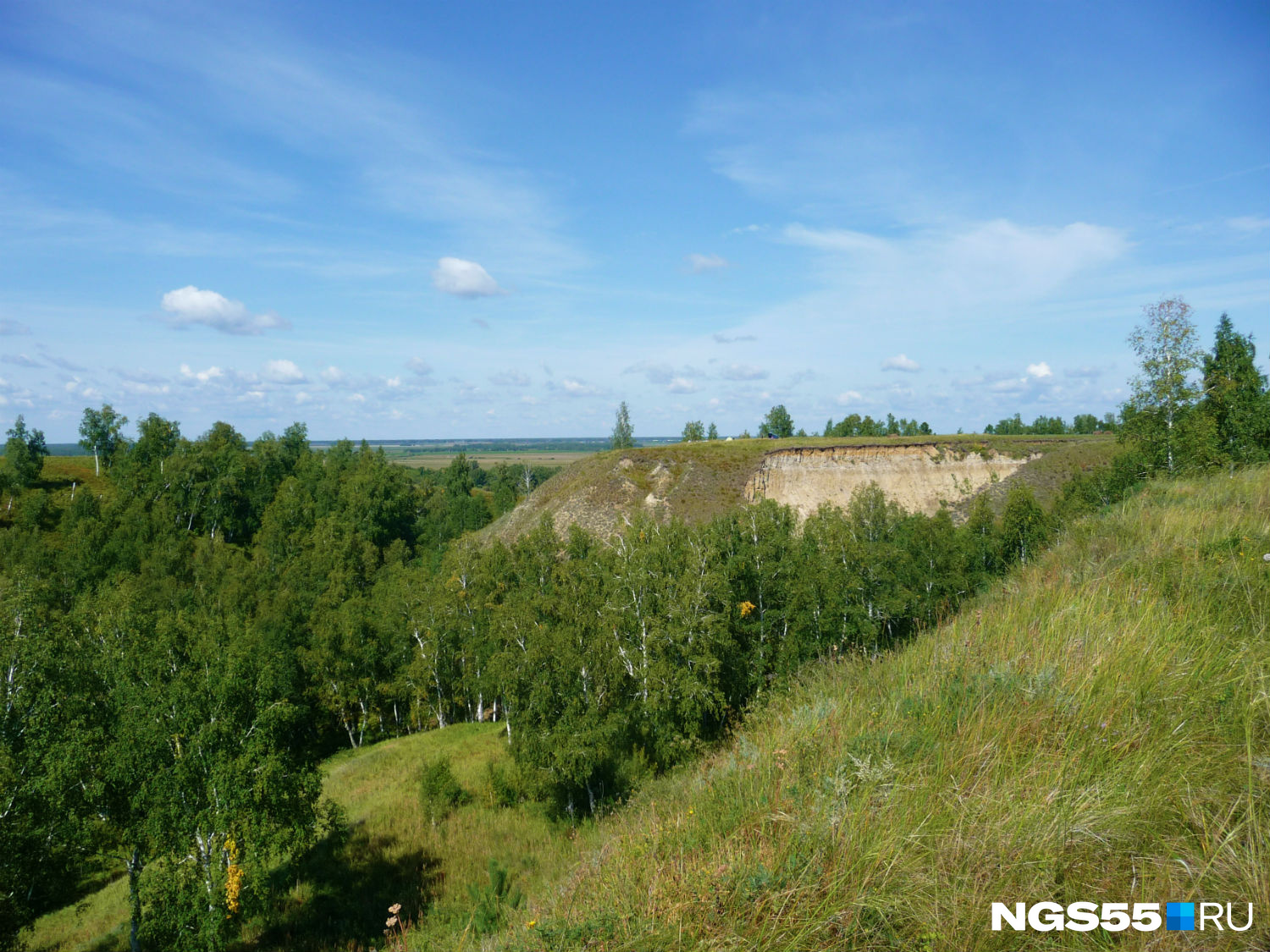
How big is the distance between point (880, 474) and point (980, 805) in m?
80.9

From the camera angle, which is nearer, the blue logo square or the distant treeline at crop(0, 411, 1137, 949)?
the blue logo square

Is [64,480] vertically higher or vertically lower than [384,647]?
higher

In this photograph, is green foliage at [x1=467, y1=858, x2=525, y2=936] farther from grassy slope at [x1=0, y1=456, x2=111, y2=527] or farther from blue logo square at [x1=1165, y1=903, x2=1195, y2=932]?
grassy slope at [x1=0, y1=456, x2=111, y2=527]

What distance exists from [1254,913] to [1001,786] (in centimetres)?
129

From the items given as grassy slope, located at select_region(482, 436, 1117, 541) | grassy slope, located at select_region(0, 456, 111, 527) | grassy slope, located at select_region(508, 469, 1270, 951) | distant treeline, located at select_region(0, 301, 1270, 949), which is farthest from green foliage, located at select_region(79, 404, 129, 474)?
grassy slope, located at select_region(508, 469, 1270, 951)

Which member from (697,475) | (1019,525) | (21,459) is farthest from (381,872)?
(21,459)

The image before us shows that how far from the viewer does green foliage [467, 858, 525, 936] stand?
7207mm

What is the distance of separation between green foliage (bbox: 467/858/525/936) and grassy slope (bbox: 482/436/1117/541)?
173ft

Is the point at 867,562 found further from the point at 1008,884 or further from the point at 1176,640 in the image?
the point at 1008,884

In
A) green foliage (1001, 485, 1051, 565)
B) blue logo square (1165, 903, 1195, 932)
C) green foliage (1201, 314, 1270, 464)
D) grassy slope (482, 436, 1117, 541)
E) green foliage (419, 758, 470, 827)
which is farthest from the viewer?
grassy slope (482, 436, 1117, 541)

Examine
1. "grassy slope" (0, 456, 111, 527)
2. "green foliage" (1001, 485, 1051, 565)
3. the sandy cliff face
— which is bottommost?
"green foliage" (1001, 485, 1051, 565)

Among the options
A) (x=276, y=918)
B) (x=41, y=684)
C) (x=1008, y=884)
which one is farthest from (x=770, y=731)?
(x=41, y=684)

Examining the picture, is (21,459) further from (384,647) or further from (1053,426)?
(1053,426)

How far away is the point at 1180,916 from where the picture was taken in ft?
10.7
